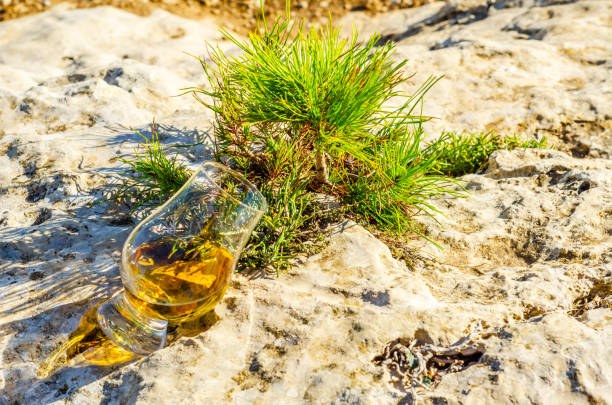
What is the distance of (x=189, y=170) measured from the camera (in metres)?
2.83

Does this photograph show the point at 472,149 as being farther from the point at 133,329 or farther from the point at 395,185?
the point at 133,329

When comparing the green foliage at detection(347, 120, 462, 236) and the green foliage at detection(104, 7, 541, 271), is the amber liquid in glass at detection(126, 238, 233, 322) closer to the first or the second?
the green foliage at detection(104, 7, 541, 271)

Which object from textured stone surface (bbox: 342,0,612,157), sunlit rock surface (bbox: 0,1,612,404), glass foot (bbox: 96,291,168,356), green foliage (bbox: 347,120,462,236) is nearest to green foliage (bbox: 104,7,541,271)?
green foliage (bbox: 347,120,462,236)

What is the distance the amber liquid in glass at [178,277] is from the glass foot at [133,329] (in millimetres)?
44

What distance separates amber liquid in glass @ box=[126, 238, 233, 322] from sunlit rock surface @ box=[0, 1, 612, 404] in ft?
0.52

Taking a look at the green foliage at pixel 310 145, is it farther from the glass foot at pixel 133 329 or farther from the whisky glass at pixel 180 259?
the glass foot at pixel 133 329

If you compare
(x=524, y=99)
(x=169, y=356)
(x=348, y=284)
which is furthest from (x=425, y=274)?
(x=524, y=99)

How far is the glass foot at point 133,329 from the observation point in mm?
1939

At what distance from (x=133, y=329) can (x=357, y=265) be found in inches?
40.4

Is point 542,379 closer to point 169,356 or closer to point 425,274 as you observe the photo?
point 425,274

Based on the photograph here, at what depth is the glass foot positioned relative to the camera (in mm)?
1939

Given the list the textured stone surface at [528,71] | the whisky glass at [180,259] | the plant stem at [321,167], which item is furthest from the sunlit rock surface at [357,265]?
the plant stem at [321,167]

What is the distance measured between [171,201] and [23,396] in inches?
35.9

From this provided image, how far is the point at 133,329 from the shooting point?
1.96 m
